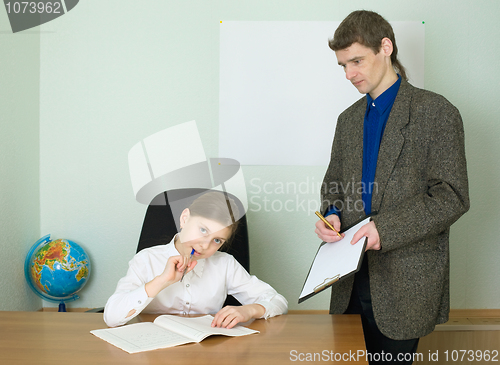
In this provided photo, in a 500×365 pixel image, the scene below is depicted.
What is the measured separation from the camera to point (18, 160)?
2150 mm

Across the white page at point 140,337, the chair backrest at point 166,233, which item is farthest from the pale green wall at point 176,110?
the white page at point 140,337

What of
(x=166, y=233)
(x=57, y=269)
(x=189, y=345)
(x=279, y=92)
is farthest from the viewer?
(x=279, y=92)

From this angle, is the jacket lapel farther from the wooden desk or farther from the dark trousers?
the wooden desk

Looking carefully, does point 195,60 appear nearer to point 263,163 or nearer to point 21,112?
point 263,163

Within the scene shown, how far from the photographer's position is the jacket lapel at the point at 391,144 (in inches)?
48.6

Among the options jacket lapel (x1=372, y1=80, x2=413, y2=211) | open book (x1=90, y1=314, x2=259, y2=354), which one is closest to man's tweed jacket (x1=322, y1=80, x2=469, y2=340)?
jacket lapel (x1=372, y1=80, x2=413, y2=211)

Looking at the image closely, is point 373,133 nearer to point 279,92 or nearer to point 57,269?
point 279,92

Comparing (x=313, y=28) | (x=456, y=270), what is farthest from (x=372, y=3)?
(x=456, y=270)

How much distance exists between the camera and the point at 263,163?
2273mm

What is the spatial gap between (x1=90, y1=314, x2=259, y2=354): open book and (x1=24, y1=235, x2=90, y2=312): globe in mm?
1105

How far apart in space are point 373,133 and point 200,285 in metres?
0.71

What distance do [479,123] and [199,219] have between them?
1.58 m

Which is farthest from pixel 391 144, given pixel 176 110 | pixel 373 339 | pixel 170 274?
pixel 176 110

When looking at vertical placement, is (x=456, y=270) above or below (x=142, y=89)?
below
